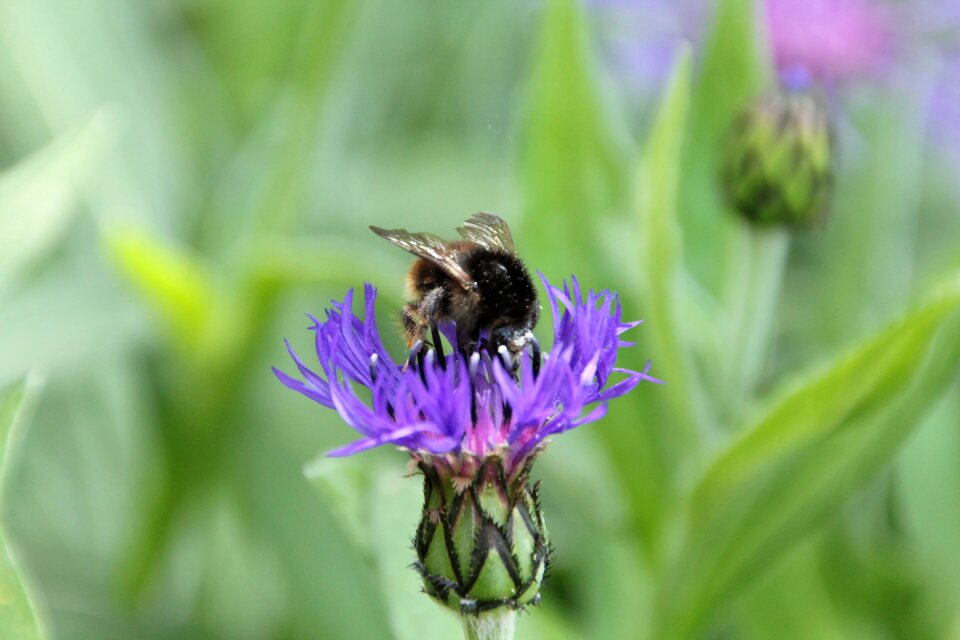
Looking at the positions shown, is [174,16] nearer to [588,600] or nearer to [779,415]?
[588,600]

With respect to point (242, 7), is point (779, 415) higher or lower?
lower

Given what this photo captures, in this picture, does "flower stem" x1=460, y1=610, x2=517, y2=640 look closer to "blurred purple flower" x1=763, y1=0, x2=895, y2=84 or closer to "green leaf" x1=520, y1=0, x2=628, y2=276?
"green leaf" x1=520, y1=0, x2=628, y2=276

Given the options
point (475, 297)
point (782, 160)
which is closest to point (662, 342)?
point (782, 160)

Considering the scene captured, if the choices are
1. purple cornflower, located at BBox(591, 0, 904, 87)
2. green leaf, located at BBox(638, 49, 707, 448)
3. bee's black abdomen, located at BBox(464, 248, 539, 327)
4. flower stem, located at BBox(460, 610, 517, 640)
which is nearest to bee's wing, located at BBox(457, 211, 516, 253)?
bee's black abdomen, located at BBox(464, 248, 539, 327)

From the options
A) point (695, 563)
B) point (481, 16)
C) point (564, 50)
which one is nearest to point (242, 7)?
point (481, 16)

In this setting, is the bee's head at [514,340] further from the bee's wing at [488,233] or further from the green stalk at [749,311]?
the green stalk at [749,311]

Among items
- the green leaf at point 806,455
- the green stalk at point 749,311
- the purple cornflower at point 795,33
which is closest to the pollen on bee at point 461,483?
the green leaf at point 806,455
